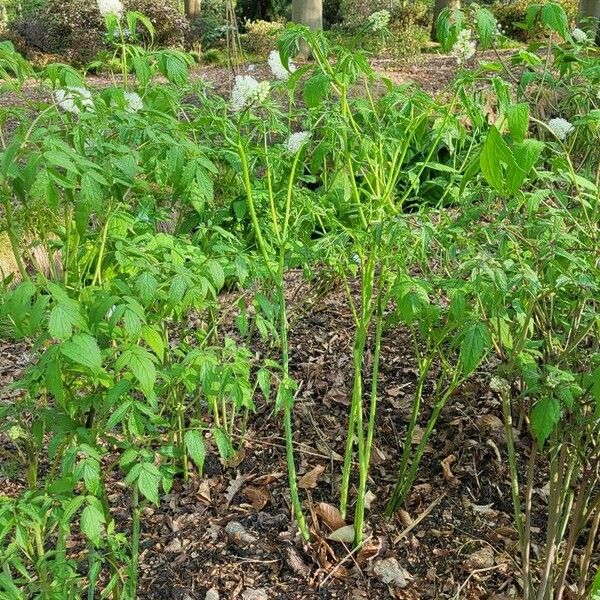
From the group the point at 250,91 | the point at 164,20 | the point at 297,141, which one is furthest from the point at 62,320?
the point at 164,20

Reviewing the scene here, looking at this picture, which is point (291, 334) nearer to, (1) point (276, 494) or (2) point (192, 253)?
(1) point (276, 494)

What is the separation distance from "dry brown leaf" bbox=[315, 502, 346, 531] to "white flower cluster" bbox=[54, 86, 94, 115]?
5.29 ft

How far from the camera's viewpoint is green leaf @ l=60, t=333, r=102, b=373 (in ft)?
4.84

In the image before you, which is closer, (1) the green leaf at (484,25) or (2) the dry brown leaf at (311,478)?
(1) the green leaf at (484,25)

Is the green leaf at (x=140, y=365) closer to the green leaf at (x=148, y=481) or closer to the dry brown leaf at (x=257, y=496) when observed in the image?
the green leaf at (x=148, y=481)

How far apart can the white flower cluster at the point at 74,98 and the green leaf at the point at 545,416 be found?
139 cm

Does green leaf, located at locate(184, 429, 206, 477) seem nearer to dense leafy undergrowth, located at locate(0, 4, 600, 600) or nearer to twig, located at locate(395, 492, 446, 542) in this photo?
dense leafy undergrowth, located at locate(0, 4, 600, 600)

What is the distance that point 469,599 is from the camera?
2320 millimetres

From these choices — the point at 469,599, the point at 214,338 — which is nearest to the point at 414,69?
the point at 214,338

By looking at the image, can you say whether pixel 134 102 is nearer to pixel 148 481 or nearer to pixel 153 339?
pixel 153 339

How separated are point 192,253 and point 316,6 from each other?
9.36 m

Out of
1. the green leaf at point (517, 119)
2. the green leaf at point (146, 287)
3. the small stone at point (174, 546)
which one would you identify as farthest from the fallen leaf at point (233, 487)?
the green leaf at point (517, 119)

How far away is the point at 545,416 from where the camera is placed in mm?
1652

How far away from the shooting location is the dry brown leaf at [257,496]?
2.70m
